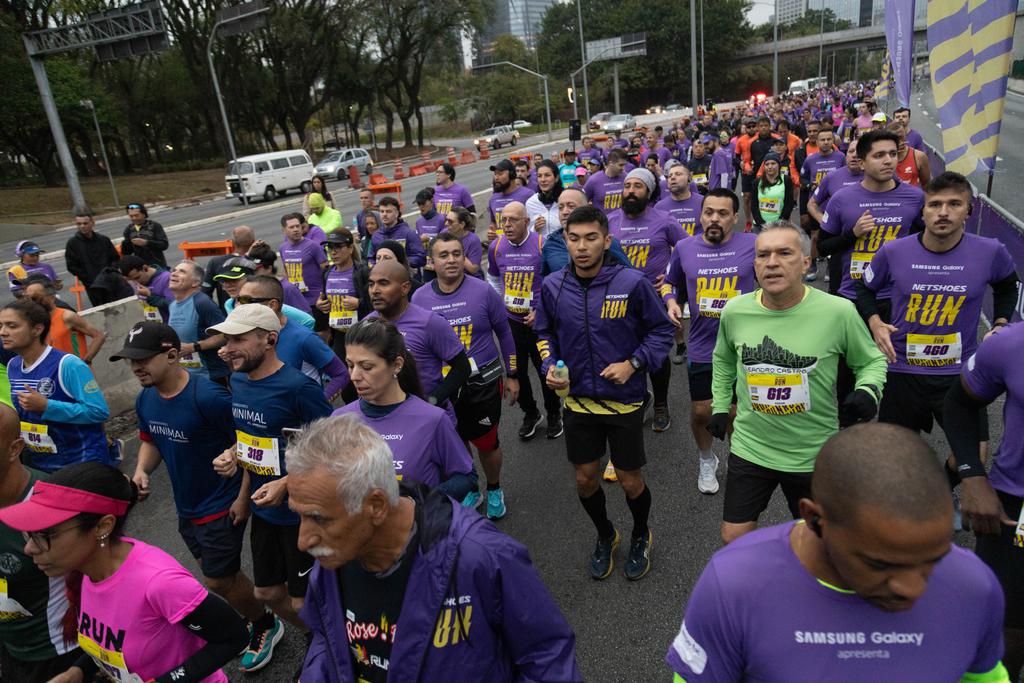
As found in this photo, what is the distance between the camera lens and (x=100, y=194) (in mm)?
35938

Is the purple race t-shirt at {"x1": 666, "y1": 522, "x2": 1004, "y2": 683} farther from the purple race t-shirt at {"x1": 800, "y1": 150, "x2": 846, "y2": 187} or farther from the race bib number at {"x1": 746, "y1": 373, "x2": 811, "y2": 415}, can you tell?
the purple race t-shirt at {"x1": 800, "y1": 150, "x2": 846, "y2": 187}

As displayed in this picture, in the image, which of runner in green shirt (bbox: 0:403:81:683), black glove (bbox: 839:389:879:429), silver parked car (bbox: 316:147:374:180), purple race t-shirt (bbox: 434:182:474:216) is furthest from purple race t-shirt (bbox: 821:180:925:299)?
silver parked car (bbox: 316:147:374:180)

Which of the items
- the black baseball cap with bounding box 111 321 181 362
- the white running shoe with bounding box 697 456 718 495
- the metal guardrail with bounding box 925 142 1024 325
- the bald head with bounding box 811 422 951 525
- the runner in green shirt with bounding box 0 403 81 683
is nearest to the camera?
the bald head with bounding box 811 422 951 525

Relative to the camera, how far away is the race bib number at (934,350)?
3.68 metres

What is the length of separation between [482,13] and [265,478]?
5617 centimetres

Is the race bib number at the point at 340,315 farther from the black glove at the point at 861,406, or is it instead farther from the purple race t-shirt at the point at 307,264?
the black glove at the point at 861,406

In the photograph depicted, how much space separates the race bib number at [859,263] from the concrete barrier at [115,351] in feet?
24.4

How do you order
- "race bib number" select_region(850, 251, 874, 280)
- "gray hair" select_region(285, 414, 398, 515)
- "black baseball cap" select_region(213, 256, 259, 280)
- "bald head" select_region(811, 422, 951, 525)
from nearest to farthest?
"bald head" select_region(811, 422, 951, 525), "gray hair" select_region(285, 414, 398, 515), "race bib number" select_region(850, 251, 874, 280), "black baseball cap" select_region(213, 256, 259, 280)

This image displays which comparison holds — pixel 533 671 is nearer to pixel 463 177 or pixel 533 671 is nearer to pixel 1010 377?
pixel 1010 377

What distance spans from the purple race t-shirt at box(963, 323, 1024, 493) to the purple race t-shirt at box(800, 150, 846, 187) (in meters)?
8.03

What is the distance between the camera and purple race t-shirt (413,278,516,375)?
470 centimetres

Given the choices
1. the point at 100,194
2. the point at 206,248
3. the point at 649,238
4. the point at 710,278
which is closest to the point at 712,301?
the point at 710,278

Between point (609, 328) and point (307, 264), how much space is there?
480 centimetres

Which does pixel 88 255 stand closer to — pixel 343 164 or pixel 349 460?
pixel 349 460
